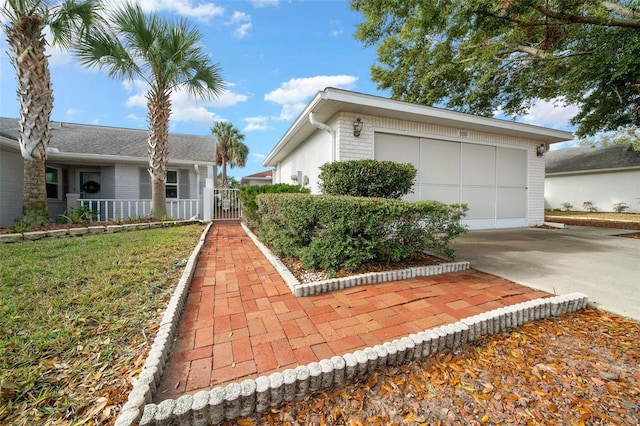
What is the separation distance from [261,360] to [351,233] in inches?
73.0

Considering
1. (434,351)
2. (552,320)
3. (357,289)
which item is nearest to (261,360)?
(434,351)

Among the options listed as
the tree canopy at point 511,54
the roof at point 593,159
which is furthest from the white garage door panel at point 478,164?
the roof at point 593,159

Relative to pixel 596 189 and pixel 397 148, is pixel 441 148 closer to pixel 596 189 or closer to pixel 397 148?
pixel 397 148

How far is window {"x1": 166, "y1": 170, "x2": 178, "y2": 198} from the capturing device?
10.8m

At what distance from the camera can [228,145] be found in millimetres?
22078

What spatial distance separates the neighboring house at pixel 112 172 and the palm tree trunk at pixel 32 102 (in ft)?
8.59

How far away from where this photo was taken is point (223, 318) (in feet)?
7.66

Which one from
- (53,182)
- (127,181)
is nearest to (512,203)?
(127,181)

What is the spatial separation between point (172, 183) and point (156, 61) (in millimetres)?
5006

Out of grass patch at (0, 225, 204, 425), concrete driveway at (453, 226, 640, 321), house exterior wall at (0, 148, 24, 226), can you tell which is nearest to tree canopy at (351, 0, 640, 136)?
concrete driveway at (453, 226, 640, 321)

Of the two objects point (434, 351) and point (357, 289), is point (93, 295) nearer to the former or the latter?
point (357, 289)

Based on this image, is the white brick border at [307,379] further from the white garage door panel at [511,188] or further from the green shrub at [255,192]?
the white garage door panel at [511,188]

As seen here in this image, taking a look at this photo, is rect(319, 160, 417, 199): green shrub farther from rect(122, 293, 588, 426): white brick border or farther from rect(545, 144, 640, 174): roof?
rect(545, 144, 640, 174): roof

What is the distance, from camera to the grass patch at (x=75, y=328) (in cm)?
140
